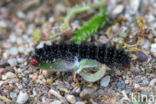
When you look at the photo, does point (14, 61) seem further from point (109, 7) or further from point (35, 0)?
point (109, 7)

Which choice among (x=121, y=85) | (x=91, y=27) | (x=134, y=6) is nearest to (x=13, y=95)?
(x=121, y=85)

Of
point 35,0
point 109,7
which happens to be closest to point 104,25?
point 109,7

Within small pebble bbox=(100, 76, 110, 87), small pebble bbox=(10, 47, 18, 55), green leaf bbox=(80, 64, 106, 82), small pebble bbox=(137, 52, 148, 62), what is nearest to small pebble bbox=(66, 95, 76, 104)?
green leaf bbox=(80, 64, 106, 82)

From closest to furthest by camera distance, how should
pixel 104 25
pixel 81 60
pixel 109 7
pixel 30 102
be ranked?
1. pixel 30 102
2. pixel 81 60
3. pixel 104 25
4. pixel 109 7

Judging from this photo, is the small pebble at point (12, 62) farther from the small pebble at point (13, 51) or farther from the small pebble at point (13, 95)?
the small pebble at point (13, 95)

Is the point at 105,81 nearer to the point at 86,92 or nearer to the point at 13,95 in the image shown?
the point at 86,92

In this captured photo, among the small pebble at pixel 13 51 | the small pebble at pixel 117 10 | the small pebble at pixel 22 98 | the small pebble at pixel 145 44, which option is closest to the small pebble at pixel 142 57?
the small pebble at pixel 145 44
